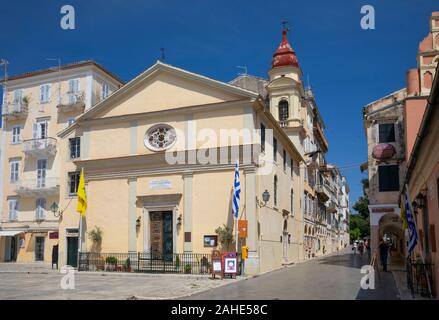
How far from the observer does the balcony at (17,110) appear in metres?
43.9

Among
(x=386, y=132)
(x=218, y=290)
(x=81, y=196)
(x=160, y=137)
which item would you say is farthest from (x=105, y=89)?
(x=218, y=290)

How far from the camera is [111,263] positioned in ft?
91.7

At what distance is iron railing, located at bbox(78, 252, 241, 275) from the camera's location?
84.6 feet

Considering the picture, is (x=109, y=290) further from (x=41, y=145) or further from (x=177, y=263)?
(x=41, y=145)

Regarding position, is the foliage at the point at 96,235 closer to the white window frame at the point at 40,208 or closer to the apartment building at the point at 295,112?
the white window frame at the point at 40,208

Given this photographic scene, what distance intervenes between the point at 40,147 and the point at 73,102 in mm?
4736

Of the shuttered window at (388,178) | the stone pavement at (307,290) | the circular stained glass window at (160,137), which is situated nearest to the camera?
the stone pavement at (307,290)

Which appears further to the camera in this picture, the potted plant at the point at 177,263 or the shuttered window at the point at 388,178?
the shuttered window at the point at 388,178

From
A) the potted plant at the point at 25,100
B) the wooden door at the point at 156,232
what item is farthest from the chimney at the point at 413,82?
the potted plant at the point at 25,100

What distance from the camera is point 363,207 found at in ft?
228

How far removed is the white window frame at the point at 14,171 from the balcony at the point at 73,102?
650 cm

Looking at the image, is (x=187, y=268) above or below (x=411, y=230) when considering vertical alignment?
below
